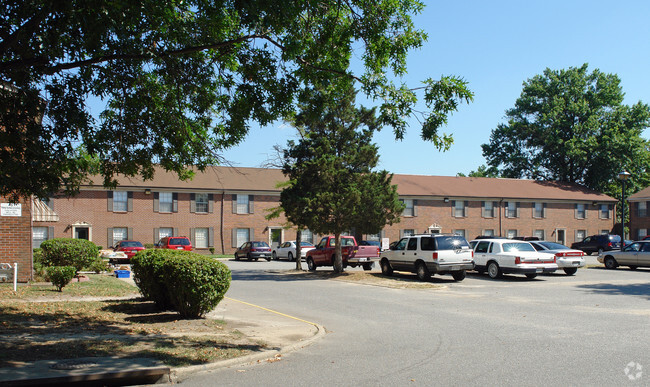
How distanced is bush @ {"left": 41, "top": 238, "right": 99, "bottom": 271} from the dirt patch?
866 cm

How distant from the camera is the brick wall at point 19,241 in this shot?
1661 centimetres

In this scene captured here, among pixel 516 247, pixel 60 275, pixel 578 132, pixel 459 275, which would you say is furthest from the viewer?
pixel 578 132

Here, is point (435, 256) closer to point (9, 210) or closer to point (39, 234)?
point (9, 210)

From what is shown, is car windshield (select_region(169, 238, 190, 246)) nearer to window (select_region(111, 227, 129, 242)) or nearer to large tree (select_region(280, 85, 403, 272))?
window (select_region(111, 227, 129, 242))

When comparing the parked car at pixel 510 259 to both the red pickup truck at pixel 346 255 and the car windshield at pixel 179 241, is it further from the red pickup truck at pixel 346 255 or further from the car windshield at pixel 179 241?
the car windshield at pixel 179 241

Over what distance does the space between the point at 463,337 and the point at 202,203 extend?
126 ft

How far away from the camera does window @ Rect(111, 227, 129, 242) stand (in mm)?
43375

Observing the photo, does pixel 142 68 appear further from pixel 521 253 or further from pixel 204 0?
pixel 521 253

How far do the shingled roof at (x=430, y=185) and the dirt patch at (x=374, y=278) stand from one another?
775 inches

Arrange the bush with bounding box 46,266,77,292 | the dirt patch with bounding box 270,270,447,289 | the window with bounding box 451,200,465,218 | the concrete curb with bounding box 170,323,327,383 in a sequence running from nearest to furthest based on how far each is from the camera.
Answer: the concrete curb with bounding box 170,323,327,383
the bush with bounding box 46,266,77,292
the dirt patch with bounding box 270,270,447,289
the window with bounding box 451,200,465,218

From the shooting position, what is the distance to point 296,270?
28.3m

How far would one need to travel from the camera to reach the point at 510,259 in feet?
72.4

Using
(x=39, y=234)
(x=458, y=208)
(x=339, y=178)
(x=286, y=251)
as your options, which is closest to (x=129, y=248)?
(x=39, y=234)

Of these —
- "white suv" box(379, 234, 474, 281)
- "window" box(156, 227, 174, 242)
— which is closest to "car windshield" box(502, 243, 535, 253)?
"white suv" box(379, 234, 474, 281)
